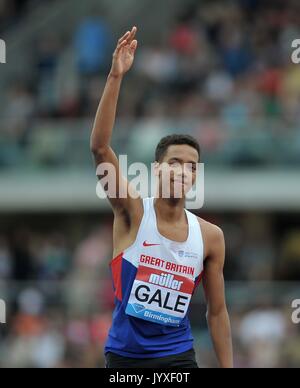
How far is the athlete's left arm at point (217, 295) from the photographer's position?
7.90 m

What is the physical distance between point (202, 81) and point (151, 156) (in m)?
2.16

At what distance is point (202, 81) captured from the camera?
19.4m

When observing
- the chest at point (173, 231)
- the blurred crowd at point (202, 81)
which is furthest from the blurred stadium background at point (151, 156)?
the chest at point (173, 231)

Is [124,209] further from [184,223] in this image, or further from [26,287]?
[26,287]

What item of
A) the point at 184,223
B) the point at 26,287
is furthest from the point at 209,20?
the point at 184,223

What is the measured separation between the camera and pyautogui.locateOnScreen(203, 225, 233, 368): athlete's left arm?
790cm

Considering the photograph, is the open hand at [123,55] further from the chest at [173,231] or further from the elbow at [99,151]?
the chest at [173,231]

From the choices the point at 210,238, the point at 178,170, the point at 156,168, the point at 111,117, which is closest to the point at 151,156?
the point at 210,238

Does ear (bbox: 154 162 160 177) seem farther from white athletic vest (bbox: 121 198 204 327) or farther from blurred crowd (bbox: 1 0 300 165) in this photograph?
blurred crowd (bbox: 1 0 300 165)

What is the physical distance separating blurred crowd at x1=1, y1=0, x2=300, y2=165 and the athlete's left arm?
9564 mm

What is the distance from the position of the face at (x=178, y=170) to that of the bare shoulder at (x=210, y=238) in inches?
13.2

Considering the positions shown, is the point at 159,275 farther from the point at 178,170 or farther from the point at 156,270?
the point at 178,170

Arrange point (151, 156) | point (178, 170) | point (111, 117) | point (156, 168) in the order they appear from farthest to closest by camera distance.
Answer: point (151, 156) → point (156, 168) → point (178, 170) → point (111, 117)

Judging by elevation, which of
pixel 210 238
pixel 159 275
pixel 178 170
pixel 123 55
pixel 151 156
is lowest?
pixel 159 275
